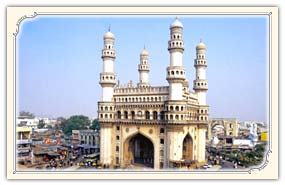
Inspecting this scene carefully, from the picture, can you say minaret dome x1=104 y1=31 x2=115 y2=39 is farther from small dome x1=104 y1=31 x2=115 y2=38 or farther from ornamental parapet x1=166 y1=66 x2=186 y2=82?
ornamental parapet x1=166 y1=66 x2=186 y2=82

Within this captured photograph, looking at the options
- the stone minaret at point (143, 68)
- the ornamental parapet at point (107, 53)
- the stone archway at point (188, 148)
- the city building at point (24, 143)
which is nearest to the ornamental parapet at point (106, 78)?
the ornamental parapet at point (107, 53)

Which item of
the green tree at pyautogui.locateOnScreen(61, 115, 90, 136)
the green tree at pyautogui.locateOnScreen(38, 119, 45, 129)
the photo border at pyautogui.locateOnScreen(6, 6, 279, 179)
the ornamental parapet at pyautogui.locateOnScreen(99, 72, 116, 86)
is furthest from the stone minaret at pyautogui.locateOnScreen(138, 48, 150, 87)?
the photo border at pyautogui.locateOnScreen(6, 6, 279, 179)

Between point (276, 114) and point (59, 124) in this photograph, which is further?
point (59, 124)

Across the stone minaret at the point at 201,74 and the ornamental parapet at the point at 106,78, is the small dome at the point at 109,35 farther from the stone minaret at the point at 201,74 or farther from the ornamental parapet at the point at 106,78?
the stone minaret at the point at 201,74

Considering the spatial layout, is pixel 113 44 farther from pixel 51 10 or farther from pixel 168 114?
pixel 51 10

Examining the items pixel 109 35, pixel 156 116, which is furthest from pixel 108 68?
pixel 156 116

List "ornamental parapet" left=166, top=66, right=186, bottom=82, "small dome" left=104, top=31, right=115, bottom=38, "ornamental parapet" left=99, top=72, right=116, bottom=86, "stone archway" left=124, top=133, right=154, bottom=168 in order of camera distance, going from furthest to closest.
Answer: "stone archway" left=124, top=133, right=154, bottom=168 → "ornamental parapet" left=99, top=72, right=116, bottom=86 → "small dome" left=104, top=31, right=115, bottom=38 → "ornamental parapet" left=166, top=66, right=186, bottom=82

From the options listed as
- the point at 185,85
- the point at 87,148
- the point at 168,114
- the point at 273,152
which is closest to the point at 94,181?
the point at 168,114
